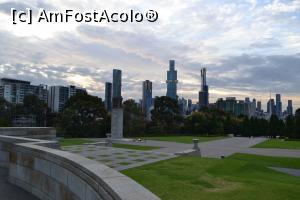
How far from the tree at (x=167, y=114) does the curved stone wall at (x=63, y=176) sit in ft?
185

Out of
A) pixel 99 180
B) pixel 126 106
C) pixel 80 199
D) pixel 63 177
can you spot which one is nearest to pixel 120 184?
pixel 99 180

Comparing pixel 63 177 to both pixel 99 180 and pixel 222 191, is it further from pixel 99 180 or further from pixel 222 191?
pixel 222 191

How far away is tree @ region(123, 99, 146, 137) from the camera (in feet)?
188

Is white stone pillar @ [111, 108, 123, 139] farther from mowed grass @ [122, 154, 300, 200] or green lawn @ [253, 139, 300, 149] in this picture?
mowed grass @ [122, 154, 300, 200]

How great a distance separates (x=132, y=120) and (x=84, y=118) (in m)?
9.74

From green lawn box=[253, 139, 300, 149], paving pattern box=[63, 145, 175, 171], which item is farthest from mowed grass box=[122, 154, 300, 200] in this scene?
green lawn box=[253, 139, 300, 149]

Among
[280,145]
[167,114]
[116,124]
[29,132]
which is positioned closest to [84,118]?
[116,124]

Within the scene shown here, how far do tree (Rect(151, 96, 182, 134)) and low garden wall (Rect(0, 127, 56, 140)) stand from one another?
50.9m

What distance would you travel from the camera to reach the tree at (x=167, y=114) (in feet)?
217

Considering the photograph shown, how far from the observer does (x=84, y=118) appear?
168 feet

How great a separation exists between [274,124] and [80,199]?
76.1m

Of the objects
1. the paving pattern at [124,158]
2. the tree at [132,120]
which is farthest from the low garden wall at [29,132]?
the tree at [132,120]

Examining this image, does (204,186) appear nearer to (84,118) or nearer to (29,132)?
(29,132)

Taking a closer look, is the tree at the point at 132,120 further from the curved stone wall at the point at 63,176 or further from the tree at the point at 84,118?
the curved stone wall at the point at 63,176
